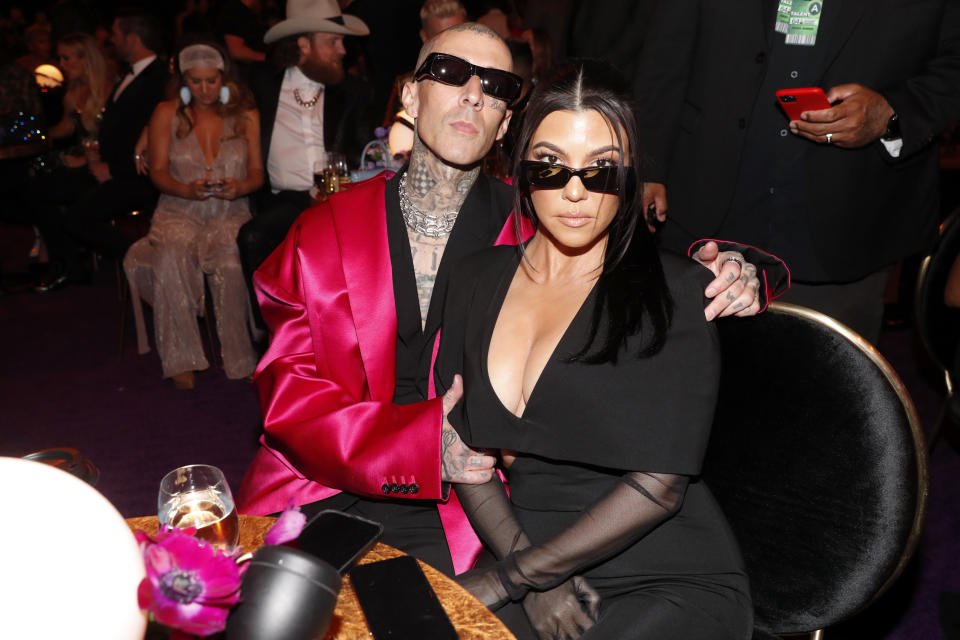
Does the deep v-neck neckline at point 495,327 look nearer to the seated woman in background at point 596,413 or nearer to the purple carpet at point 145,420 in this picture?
the seated woman in background at point 596,413

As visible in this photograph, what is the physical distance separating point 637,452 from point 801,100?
137 cm

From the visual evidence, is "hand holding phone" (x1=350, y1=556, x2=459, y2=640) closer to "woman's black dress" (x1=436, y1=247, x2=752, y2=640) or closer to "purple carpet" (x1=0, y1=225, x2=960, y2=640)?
"woman's black dress" (x1=436, y1=247, x2=752, y2=640)

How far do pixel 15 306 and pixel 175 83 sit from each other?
8.14ft

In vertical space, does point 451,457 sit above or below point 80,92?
above

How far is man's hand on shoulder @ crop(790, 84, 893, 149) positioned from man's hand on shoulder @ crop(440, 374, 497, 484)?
4.57 feet

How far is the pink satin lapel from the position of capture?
1.85m

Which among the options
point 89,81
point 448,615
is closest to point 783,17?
point 448,615

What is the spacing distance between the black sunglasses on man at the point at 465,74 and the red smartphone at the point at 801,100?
88cm

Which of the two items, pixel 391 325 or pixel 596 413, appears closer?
pixel 596 413

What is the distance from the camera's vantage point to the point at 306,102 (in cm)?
441

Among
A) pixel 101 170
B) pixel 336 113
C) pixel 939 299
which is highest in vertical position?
pixel 336 113

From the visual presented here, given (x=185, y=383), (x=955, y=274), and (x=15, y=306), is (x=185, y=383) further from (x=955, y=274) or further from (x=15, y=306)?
(x=955, y=274)

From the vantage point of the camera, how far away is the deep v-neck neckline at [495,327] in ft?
4.90

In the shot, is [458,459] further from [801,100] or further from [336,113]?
[336,113]
